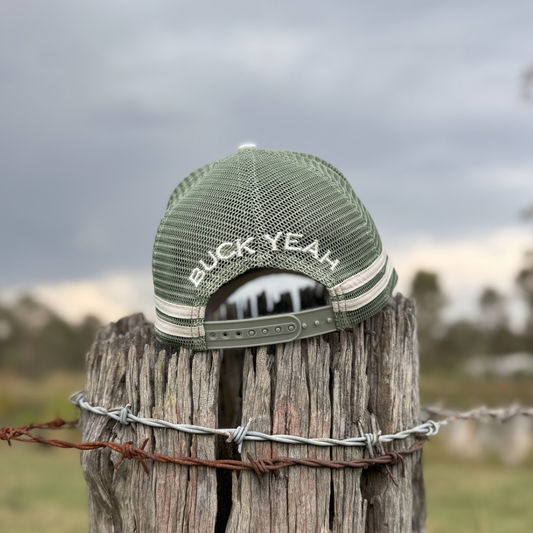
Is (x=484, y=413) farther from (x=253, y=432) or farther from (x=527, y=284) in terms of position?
(x=527, y=284)

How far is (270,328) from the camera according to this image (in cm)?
243

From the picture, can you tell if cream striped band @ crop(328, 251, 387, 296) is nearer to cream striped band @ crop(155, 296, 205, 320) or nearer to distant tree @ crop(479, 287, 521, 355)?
cream striped band @ crop(155, 296, 205, 320)

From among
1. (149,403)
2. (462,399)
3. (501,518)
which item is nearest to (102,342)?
(149,403)

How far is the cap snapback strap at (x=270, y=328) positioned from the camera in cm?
243

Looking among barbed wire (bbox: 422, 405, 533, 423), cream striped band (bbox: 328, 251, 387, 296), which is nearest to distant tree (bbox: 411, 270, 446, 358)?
barbed wire (bbox: 422, 405, 533, 423)

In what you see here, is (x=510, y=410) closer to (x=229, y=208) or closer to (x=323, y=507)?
(x=323, y=507)

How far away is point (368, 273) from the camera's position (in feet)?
8.48

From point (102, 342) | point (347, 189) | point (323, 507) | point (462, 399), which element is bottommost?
point (323, 507)

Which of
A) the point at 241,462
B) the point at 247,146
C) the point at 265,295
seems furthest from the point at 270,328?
the point at 247,146

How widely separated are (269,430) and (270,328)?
17.9 inches

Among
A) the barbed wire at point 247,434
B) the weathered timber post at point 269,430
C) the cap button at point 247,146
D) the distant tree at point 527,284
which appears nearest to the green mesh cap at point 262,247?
the weathered timber post at point 269,430

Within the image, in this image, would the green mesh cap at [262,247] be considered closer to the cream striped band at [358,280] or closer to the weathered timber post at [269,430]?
the cream striped band at [358,280]

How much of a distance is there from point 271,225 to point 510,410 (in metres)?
2.18

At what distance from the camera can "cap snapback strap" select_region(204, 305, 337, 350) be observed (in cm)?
243
